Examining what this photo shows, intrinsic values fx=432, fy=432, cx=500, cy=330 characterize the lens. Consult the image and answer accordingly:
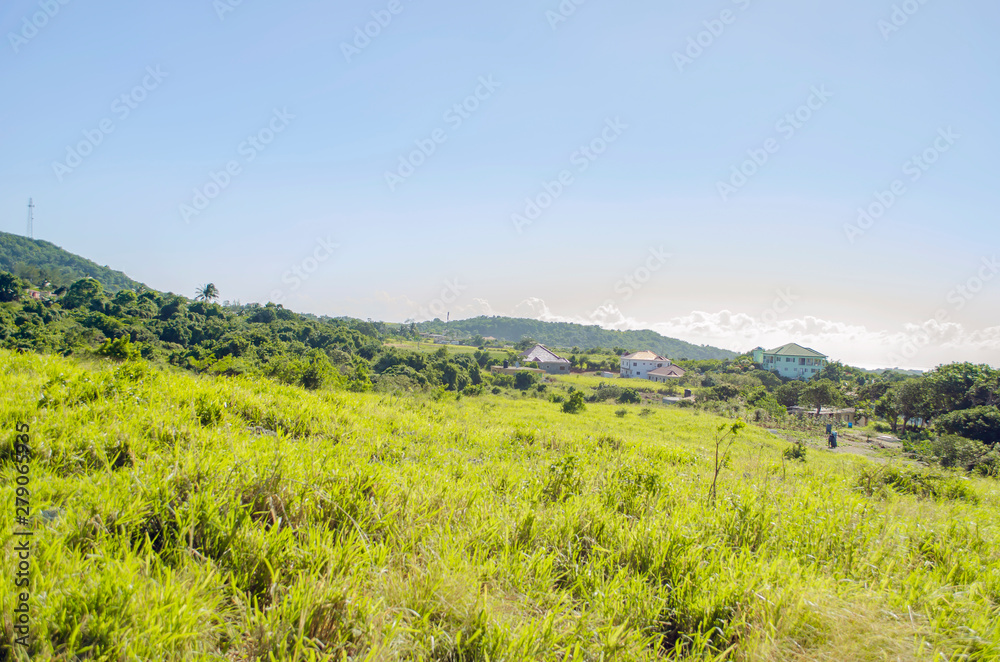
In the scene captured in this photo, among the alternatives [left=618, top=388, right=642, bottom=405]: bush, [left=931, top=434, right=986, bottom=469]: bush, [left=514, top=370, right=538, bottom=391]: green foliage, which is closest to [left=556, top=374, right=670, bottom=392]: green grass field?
[left=514, top=370, right=538, bottom=391]: green foliage

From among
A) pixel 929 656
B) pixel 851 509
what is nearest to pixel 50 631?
pixel 929 656

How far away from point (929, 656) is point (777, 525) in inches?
52.6

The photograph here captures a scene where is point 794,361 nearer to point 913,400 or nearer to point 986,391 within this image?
point 913,400

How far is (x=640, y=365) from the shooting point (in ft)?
253

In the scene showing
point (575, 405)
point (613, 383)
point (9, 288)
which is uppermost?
point (9, 288)

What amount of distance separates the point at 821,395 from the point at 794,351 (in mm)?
45506

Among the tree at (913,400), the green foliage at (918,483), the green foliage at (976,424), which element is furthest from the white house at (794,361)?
the green foliage at (918,483)

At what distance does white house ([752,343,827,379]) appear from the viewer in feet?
254

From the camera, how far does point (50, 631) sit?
146 centimetres

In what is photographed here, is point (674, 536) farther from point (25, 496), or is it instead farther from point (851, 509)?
point (25, 496)

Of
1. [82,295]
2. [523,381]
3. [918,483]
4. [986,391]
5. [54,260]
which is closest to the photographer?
[918,483]

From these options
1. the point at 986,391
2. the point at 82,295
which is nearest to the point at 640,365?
the point at 986,391

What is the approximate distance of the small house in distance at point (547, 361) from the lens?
76.9 metres

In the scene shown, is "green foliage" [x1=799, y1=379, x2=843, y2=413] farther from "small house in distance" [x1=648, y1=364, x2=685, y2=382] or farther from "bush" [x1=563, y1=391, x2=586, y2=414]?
"bush" [x1=563, y1=391, x2=586, y2=414]
